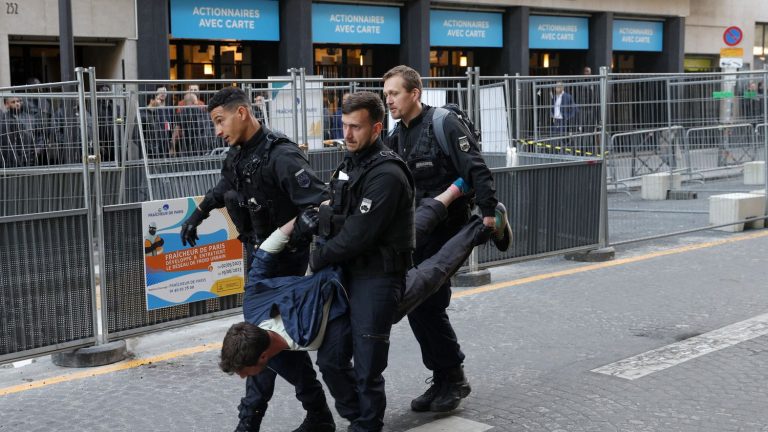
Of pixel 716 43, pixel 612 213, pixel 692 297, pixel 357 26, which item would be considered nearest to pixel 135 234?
pixel 692 297

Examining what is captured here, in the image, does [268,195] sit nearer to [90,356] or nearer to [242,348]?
[242,348]

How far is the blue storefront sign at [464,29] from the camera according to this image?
23.6 meters

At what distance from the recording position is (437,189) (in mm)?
5891

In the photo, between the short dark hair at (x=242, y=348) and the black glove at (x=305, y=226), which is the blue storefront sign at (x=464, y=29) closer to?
the black glove at (x=305, y=226)

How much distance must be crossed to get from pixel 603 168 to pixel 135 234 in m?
5.33

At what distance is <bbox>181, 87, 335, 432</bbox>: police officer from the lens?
495 centimetres

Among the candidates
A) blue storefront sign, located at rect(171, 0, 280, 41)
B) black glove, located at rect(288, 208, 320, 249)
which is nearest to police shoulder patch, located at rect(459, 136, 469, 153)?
black glove, located at rect(288, 208, 320, 249)

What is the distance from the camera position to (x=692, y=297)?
8547mm

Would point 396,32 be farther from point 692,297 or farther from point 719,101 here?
point 692,297

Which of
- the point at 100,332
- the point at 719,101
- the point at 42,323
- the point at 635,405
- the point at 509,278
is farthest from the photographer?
the point at 719,101

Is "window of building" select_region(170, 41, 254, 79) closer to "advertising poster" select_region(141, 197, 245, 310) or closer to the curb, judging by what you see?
"advertising poster" select_region(141, 197, 245, 310)

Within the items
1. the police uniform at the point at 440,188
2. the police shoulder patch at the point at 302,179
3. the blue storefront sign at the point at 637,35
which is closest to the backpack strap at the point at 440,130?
the police uniform at the point at 440,188

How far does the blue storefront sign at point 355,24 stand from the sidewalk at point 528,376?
13043 millimetres

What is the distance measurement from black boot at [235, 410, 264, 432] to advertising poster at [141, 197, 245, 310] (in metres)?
2.35
